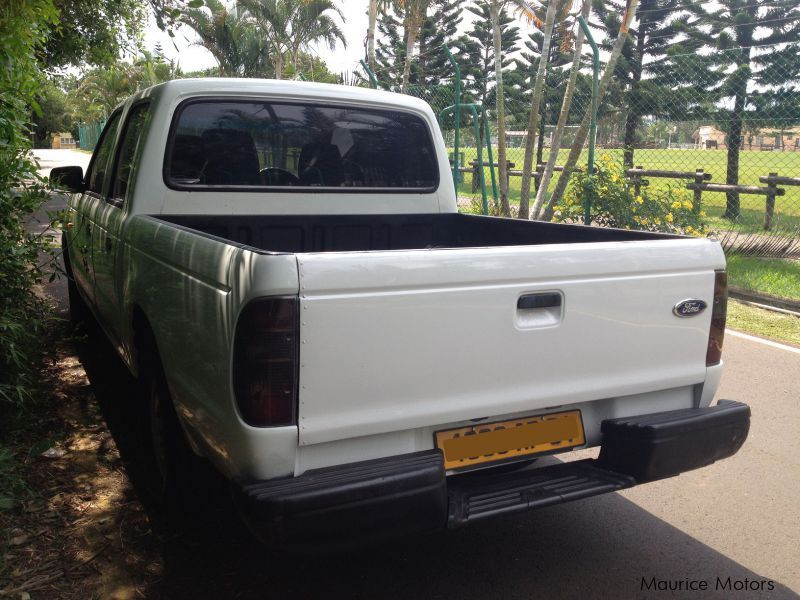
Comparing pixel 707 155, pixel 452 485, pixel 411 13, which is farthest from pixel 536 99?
pixel 452 485

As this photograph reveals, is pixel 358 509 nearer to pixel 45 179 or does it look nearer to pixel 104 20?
pixel 45 179

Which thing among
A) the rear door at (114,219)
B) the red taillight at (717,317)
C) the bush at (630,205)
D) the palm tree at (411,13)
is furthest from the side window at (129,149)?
the palm tree at (411,13)

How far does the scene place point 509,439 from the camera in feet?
9.45

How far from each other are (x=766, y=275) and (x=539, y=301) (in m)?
7.73

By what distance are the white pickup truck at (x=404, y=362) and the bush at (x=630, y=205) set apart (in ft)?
20.1

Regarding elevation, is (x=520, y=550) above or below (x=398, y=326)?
below

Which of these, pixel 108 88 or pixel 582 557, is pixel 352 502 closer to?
pixel 582 557

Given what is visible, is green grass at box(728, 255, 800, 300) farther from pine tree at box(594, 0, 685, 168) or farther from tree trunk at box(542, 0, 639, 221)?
pine tree at box(594, 0, 685, 168)

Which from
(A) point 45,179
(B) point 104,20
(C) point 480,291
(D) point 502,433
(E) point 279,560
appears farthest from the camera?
(B) point 104,20

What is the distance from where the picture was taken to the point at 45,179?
4859 mm

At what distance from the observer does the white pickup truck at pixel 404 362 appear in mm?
2432

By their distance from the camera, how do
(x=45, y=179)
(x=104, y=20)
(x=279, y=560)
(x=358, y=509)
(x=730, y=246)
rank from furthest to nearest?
(x=730, y=246) → (x=104, y=20) → (x=45, y=179) → (x=279, y=560) → (x=358, y=509)

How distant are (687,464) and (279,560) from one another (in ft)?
5.61

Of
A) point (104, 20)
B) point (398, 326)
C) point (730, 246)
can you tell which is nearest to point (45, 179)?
point (398, 326)
